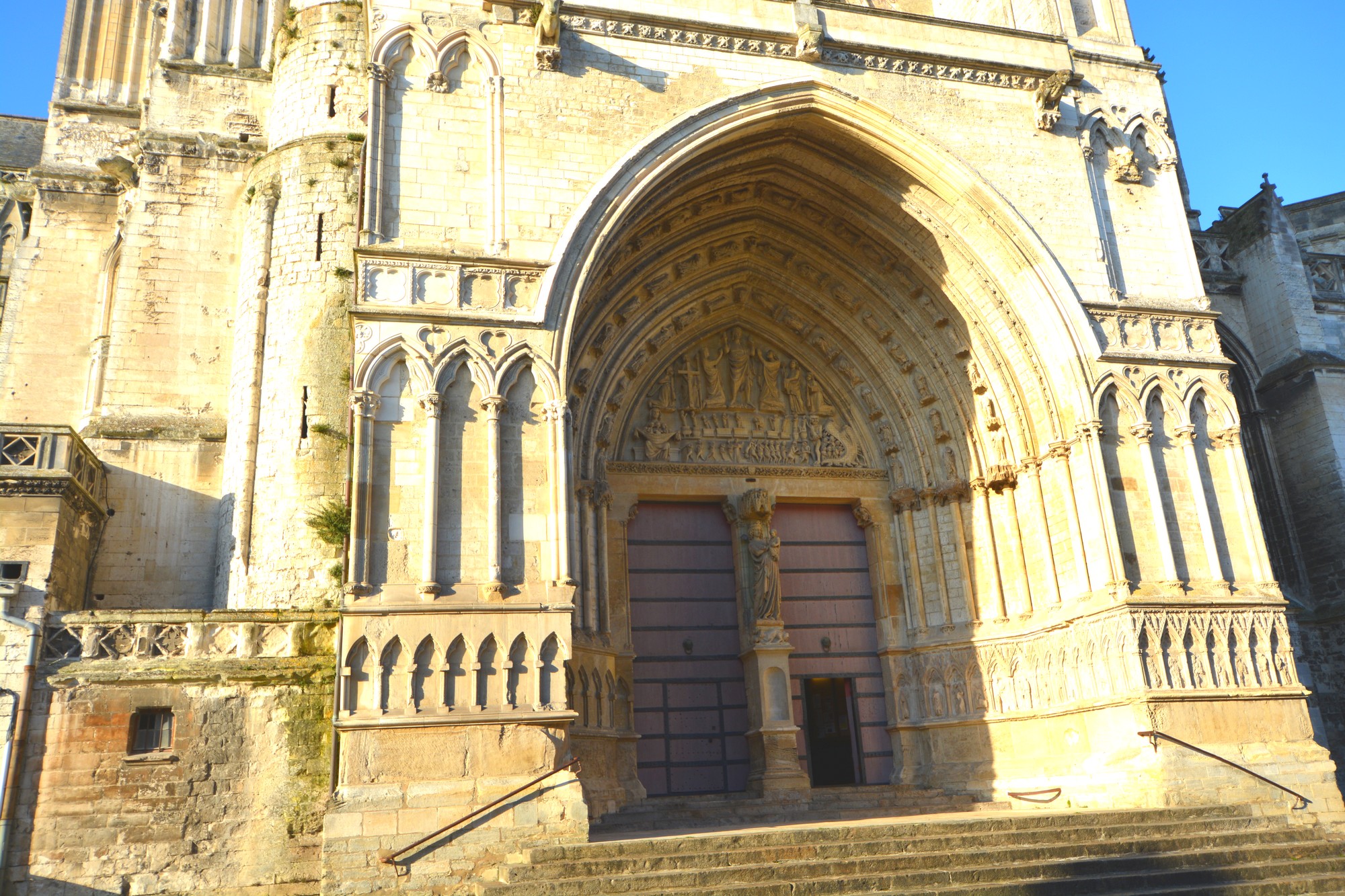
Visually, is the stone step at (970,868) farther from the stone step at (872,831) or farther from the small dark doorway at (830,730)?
the small dark doorway at (830,730)

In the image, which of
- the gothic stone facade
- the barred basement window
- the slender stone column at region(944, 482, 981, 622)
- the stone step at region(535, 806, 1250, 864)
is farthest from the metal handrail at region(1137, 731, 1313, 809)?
the barred basement window

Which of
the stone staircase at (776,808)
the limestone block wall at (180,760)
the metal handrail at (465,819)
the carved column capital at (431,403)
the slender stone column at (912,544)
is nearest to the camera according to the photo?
the metal handrail at (465,819)

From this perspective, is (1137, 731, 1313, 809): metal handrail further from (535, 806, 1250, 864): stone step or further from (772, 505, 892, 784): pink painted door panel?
(772, 505, 892, 784): pink painted door panel

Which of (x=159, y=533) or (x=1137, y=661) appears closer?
(x=1137, y=661)

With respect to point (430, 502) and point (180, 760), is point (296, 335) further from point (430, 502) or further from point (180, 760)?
point (180, 760)

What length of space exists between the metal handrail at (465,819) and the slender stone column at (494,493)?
1.41 m

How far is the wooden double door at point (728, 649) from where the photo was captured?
36.4 feet

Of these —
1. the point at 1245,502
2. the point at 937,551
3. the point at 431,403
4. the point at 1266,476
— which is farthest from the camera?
the point at 1266,476

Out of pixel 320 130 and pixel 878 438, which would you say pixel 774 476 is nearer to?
pixel 878 438

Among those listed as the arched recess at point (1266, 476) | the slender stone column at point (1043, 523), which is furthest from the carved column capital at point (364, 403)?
the arched recess at point (1266, 476)

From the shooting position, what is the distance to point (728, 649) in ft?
37.9

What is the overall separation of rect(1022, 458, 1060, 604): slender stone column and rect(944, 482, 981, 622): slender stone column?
821mm

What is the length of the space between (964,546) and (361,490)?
21.0 feet

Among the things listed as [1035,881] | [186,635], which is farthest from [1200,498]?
[186,635]
